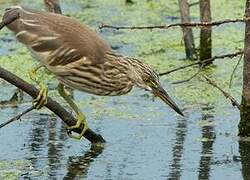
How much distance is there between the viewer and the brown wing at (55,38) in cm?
659

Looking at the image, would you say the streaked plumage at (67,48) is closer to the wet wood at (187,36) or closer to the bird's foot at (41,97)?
the bird's foot at (41,97)

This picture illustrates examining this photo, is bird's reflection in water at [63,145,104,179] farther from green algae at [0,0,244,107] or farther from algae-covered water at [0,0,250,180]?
green algae at [0,0,244,107]

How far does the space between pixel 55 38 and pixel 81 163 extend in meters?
0.98

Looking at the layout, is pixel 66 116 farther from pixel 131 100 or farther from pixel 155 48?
pixel 155 48

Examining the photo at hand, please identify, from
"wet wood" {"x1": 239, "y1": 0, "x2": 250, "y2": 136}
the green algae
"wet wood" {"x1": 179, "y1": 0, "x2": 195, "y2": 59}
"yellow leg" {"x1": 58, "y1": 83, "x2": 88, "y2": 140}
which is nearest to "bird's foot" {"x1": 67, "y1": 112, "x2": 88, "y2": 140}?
"yellow leg" {"x1": 58, "y1": 83, "x2": 88, "y2": 140}

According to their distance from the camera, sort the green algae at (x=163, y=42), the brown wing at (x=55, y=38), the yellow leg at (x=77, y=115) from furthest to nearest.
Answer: the green algae at (x=163, y=42) < the yellow leg at (x=77, y=115) < the brown wing at (x=55, y=38)

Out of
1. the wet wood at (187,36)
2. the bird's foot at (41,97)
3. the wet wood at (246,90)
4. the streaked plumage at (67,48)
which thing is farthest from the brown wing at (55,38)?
the wet wood at (187,36)

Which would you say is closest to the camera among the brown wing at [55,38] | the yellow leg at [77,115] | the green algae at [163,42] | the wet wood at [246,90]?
the brown wing at [55,38]

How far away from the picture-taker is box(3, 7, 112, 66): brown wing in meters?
6.59

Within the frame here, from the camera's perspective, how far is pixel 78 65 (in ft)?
21.8

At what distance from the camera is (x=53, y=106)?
6.96m

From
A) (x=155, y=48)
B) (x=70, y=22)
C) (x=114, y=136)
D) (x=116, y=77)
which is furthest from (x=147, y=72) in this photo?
(x=155, y=48)

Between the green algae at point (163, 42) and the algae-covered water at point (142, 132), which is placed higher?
the green algae at point (163, 42)

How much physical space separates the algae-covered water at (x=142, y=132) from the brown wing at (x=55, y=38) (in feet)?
2.69
